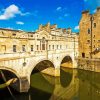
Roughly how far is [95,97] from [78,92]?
3460 millimetres

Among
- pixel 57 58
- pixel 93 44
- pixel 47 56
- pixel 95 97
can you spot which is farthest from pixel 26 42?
pixel 93 44

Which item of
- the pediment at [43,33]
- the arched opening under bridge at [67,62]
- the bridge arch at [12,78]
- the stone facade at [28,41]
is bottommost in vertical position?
the bridge arch at [12,78]

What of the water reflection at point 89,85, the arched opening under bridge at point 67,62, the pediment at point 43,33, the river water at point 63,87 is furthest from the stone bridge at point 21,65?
the arched opening under bridge at point 67,62

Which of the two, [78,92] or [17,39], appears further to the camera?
[78,92]

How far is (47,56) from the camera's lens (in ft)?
98.0

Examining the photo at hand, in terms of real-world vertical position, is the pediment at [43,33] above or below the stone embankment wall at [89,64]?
above

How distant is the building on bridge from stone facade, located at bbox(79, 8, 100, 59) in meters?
3.90

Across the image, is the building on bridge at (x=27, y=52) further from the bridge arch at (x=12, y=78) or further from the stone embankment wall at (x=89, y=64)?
the stone embankment wall at (x=89, y=64)

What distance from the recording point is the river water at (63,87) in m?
23.9

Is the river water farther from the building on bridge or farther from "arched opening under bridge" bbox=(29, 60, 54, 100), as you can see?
the building on bridge

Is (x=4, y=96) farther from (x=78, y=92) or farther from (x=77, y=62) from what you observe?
(x=77, y=62)

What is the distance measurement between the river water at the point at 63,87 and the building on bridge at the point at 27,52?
1555 millimetres

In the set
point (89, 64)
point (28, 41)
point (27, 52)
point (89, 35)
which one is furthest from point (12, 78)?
point (89, 35)

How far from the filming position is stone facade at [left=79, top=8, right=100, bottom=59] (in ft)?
131
